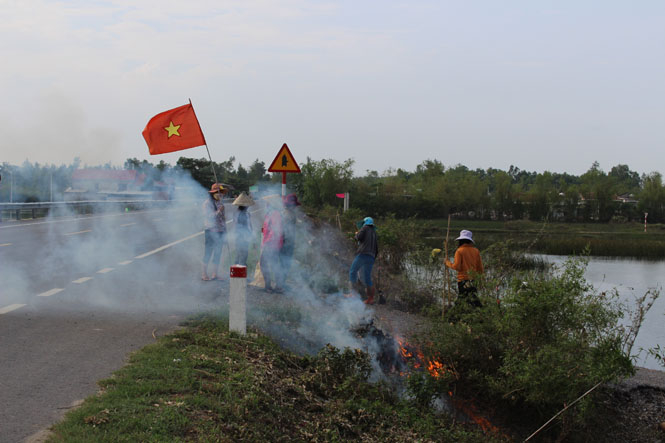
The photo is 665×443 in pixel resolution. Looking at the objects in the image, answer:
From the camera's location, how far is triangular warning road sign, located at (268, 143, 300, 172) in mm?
10688

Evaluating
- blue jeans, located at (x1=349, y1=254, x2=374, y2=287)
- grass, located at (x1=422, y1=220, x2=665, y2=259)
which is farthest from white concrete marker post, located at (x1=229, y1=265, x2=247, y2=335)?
grass, located at (x1=422, y1=220, x2=665, y2=259)

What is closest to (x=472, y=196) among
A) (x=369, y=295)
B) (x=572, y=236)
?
(x=572, y=236)

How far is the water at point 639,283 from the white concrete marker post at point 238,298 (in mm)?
5219

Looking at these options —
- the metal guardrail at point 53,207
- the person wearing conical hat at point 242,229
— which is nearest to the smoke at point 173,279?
the person wearing conical hat at point 242,229

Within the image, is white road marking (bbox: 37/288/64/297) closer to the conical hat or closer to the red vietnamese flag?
the red vietnamese flag

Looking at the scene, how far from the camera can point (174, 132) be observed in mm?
8484

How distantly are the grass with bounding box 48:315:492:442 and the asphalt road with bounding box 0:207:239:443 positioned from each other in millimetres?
353

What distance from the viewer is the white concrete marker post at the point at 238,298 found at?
267 inches

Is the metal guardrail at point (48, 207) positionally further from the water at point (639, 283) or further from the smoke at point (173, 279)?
the water at point (639, 283)

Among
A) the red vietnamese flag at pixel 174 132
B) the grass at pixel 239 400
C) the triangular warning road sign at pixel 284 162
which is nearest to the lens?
the grass at pixel 239 400

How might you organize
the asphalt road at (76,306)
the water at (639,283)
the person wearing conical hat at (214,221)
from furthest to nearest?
1. the water at (639,283)
2. the person wearing conical hat at (214,221)
3. the asphalt road at (76,306)

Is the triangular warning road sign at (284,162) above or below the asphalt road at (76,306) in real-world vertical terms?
above

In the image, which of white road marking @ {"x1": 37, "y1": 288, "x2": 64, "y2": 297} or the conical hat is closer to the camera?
white road marking @ {"x1": 37, "y1": 288, "x2": 64, "y2": 297}

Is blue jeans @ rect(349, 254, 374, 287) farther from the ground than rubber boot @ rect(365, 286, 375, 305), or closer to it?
farther from the ground
